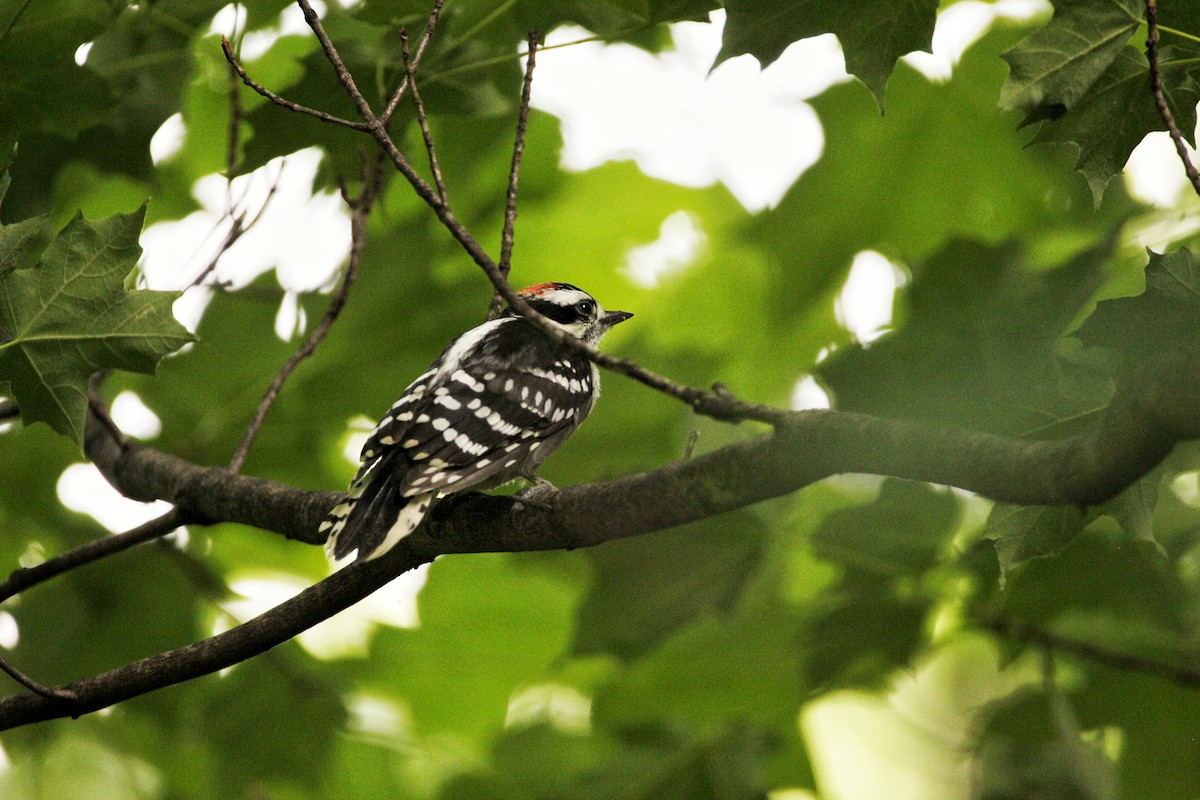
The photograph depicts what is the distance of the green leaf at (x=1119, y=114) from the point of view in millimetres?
2551

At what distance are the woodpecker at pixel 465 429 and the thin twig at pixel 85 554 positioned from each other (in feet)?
2.01

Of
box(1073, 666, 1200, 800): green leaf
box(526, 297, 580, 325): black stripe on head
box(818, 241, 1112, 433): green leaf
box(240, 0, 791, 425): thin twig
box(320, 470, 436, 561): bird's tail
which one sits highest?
box(240, 0, 791, 425): thin twig

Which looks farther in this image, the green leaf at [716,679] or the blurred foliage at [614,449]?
the green leaf at [716,679]

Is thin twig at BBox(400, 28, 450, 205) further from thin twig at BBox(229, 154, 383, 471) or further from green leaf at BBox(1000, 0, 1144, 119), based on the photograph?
green leaf at BBox(1000, 0, 1144, 119)

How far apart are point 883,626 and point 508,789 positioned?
2.24m

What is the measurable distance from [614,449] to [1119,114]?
262 cm

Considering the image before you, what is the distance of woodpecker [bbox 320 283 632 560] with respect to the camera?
2.77 meters

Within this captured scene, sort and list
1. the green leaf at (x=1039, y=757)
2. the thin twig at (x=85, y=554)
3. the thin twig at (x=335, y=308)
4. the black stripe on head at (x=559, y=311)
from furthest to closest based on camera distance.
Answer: the black stripe on head at (x=559, y=311)
the green leaf at (x=1039, y=757)
the thin twig at (x=335, y=308)
the thin twig at (x=85, y=554)

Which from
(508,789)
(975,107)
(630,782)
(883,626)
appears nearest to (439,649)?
(508,789)

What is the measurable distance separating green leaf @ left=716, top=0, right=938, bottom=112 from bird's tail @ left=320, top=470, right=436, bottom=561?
55.5 inches

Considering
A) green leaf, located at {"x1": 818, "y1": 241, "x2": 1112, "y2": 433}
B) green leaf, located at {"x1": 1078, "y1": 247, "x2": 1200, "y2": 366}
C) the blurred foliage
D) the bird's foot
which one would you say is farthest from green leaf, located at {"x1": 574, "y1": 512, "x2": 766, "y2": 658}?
green leaf, located at {"x1": 1078, "y1": 247, "x2": 1200, "y2": 366}

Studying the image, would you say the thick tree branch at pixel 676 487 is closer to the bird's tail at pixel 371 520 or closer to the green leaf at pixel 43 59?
the bird's tail at pixel 371 520

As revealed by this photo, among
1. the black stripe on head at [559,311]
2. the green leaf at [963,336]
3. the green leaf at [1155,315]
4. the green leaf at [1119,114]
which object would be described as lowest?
the black stripe on head at [559,311]

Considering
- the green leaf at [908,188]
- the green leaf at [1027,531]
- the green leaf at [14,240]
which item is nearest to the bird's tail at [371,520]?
the green leaf at [14,240]
